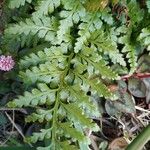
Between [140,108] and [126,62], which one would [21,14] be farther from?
[140,108]

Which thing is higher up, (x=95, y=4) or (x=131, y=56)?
(x=95, y=4)

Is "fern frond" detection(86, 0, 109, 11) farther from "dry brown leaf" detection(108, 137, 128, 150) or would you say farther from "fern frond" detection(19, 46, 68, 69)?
"dry brown leaf" detection(108, 137, 128, 150)

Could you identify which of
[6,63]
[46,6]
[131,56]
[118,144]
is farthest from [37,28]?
[118,144]

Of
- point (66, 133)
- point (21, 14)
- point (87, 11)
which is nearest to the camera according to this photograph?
point (66, 133)

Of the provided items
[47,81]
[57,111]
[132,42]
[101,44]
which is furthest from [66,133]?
[132,42]

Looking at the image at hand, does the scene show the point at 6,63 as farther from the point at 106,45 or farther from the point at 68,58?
the point at 106,45
